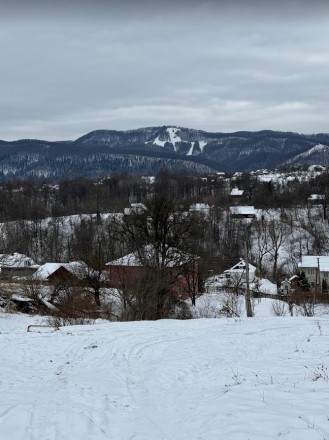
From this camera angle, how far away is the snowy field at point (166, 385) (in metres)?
6.60

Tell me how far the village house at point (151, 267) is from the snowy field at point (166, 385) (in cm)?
1432

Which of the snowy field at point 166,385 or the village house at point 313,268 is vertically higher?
the snowy field at point 166,385

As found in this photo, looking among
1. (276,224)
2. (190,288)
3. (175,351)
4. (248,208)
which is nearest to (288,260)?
(276,224)

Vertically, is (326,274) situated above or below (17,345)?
below

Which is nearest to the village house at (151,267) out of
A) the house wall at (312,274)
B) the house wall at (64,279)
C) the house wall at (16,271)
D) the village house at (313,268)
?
the house wall at (64,279)

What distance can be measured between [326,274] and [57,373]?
62312mm

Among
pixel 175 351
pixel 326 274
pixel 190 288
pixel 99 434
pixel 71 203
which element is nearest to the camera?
pixel 99 434

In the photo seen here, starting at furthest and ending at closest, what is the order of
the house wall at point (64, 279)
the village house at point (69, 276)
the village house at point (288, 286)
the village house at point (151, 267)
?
the village house at point (288, 286), the village house at point (69, 276), the house wall at point (64, 279), the village house at point (151, 267)

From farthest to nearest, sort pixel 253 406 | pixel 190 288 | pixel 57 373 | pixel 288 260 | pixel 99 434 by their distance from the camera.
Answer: pixel 288 260 < pixel 190 288 < pixel 57 373 < pixel 253 406 < pixel 99 434

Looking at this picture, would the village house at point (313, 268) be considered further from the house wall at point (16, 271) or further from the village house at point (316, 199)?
the house wall at point (16, 271)

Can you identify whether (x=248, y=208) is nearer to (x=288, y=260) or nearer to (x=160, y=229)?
(x=288, y=260)

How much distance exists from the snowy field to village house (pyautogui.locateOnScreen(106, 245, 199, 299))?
1432 centimetres

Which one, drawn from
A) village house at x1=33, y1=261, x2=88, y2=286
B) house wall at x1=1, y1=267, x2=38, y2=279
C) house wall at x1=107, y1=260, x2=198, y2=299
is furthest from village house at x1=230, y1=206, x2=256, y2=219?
house wall at x1=107, y1=260, x2=198, y2=299

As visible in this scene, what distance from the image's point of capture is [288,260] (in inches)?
2975
